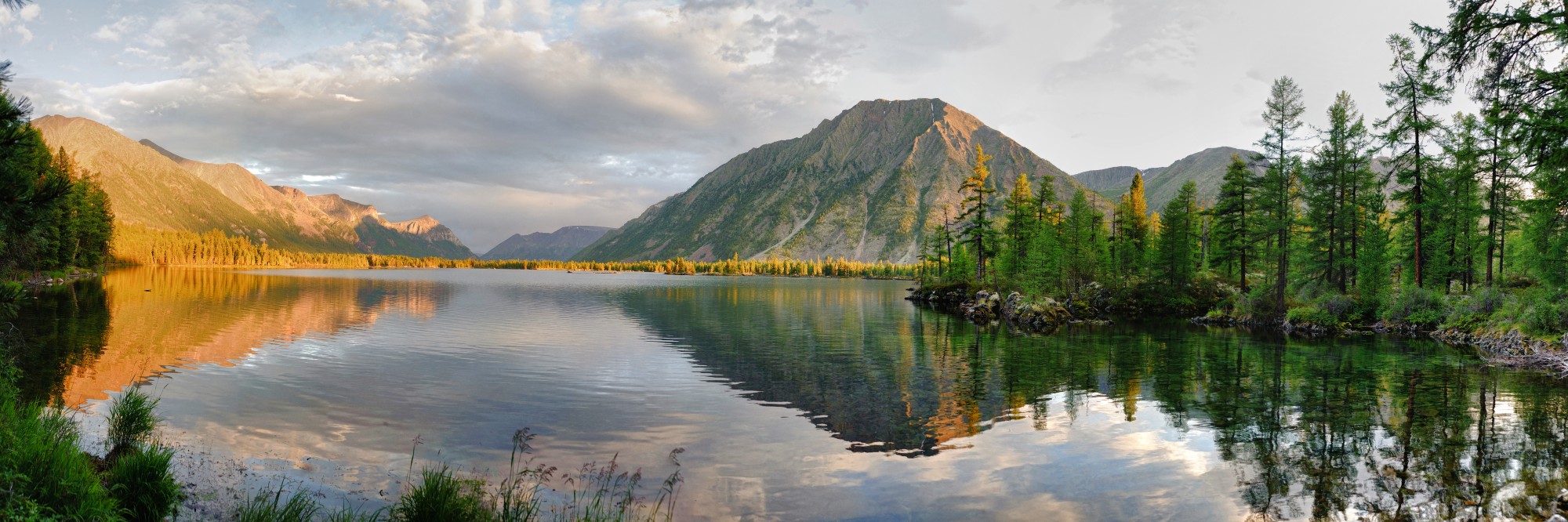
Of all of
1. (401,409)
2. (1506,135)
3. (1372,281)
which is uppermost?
(1506,135)

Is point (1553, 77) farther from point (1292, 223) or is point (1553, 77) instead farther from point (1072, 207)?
point (1072, 207)

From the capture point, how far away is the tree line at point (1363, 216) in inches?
611

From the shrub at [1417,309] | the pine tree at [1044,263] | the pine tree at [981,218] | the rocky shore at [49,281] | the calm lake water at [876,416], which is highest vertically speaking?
the pine tree at [981,218]

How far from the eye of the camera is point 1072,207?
76312 millimetres

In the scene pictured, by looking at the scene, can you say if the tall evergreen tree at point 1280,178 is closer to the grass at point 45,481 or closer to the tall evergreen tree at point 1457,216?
the tall evergreen tree at point 1457,216

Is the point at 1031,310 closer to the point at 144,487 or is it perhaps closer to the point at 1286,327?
the point at 1286,327

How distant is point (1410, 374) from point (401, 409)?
37.6 m

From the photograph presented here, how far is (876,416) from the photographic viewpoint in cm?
2009

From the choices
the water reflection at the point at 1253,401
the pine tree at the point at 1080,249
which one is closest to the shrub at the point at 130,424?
the water reflection at the point at 1253,401

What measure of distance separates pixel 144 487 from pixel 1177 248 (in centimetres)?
7459

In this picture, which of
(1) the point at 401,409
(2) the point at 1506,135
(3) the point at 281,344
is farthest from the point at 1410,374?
(3) the point at 281,344

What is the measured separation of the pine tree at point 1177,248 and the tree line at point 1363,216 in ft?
0.57

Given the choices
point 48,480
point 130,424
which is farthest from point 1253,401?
point 130,424

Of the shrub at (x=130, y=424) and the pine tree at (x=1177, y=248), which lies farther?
the pine tree at (x=1177, y=248)
